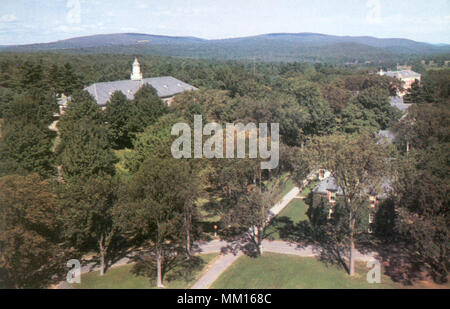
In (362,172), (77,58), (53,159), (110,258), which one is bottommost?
(110,258)

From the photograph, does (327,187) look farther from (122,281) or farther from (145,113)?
(145,113)

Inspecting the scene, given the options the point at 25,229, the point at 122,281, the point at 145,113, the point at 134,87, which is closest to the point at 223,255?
the point at 122,281

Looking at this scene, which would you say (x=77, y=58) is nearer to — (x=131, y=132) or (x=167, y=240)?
(x=131, y=132)

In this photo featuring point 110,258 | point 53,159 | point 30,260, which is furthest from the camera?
point 53,159

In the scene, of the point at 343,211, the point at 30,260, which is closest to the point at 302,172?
the point at 343,211

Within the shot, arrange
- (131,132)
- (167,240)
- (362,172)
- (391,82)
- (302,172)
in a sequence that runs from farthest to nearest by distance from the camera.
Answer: (391,82) → (131,132) → (167,240) → (302,172) → (362,172)

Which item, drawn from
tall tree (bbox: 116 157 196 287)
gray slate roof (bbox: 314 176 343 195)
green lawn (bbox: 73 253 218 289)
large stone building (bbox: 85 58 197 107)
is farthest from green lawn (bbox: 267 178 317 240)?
large stone building (bbox: 85 58 197 107)

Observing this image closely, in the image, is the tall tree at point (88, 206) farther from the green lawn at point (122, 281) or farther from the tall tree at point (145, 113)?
the tall tree at point (145, 113)
